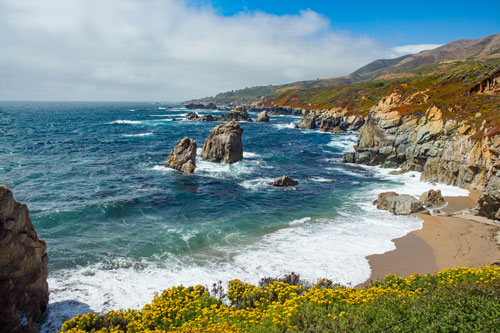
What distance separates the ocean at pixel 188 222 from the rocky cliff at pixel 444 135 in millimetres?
3104

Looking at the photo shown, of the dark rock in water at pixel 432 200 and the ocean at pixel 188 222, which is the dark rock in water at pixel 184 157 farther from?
the dark rock in water at pixel 432 200

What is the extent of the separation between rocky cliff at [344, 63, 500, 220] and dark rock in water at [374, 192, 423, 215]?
4870mm

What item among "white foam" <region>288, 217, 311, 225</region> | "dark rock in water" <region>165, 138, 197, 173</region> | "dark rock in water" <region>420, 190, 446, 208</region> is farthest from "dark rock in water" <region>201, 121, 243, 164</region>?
"dark rock in water" <region>420, 190, 446, 208</region>

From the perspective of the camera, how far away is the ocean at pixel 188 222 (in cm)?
1798

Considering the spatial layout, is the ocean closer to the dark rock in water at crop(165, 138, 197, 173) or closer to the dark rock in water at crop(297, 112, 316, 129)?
the dark rock in water at crop(165, 138, 197, 173)

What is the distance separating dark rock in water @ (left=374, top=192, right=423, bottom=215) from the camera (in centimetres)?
2833

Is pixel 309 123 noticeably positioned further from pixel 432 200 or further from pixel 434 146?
pixel 432 200

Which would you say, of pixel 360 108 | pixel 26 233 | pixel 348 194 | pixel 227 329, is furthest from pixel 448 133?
pixel 360 108

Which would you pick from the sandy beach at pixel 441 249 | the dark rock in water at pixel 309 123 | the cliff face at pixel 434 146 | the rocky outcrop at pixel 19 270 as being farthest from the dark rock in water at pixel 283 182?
the dark rock in water at pixel 309 123

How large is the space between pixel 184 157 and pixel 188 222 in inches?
782

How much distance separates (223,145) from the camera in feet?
168

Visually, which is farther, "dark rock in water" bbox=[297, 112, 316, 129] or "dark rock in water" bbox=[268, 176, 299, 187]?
"dark rock in water" bbox=[297, 112, 316, 129]

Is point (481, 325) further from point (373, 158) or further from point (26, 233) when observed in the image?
point (373, 158)

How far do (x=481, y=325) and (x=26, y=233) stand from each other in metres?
17.5
